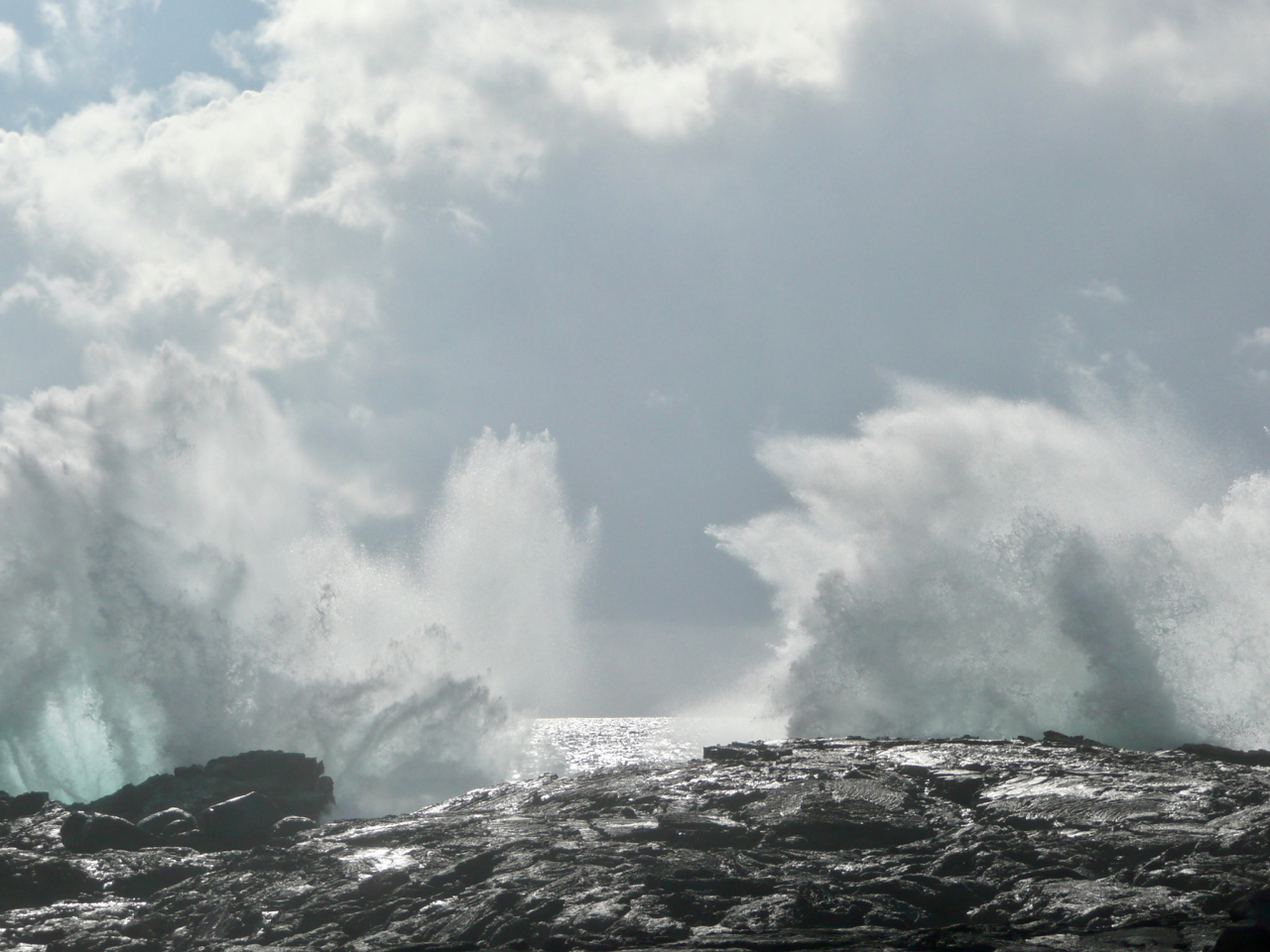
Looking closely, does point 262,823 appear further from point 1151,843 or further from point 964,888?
point 1151,843

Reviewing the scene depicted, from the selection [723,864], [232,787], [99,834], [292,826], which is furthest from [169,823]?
[723,864]

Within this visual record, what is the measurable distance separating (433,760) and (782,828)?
2749cm

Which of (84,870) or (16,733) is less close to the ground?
(16,733)

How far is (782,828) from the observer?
2942 cm

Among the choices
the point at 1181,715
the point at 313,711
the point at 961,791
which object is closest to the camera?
the point at 961,791

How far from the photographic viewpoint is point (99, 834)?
3216cm

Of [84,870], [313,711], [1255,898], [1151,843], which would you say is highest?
[313,711]

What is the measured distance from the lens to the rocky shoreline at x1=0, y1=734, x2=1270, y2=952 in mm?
23312

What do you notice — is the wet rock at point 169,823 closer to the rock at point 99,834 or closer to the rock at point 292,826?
the rock at point 99,834

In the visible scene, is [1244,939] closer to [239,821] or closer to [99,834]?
[239,821]

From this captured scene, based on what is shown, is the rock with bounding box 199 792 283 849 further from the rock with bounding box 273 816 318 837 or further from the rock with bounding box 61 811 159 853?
the rock with bounding box 61 811 159 853

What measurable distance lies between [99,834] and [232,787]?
688cm

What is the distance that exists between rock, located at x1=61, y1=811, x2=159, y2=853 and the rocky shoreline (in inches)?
2.7

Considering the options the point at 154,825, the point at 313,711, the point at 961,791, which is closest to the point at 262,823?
the point at 154,825
